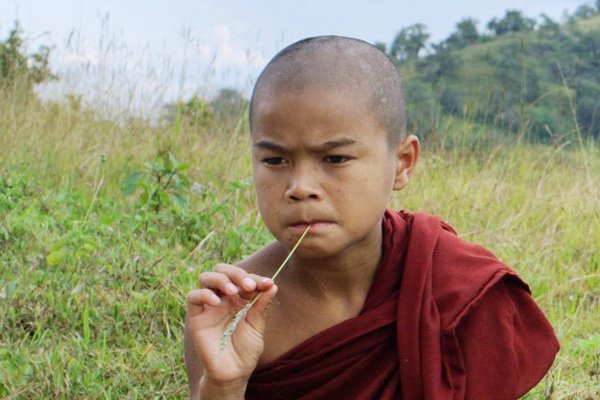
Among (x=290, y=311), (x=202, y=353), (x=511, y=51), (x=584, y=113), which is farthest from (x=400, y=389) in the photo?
(x=511, y=51)

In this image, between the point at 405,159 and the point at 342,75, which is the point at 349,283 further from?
the point at 342,75

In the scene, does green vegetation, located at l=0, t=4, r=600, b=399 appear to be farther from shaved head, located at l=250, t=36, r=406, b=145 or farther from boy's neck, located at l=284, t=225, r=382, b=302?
shaved head, located at l=250, t=36, r=406, b=145

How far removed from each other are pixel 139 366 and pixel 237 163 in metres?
2.96

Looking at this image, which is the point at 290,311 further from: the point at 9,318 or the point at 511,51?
the point at 511,51

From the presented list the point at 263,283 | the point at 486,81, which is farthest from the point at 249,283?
the point at 486,81

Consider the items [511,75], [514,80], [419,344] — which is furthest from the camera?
[511,75]

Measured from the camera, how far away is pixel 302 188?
2.11 m

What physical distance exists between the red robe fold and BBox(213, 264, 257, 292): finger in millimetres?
389

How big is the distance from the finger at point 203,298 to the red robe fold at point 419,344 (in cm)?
41

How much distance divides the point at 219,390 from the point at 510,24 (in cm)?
1877

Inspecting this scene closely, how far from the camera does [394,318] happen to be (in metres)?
2.47

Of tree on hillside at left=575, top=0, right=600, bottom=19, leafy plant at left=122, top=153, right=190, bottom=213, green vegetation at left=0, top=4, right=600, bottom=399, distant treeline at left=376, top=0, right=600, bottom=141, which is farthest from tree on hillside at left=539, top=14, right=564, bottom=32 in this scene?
leafy plant at left=122, top=153, right=190, bottom=213

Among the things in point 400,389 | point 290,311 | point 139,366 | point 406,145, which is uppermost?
point 406,145

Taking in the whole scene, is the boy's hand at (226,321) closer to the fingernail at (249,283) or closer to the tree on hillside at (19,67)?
the fingernail at (249,283)
